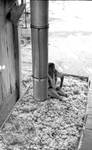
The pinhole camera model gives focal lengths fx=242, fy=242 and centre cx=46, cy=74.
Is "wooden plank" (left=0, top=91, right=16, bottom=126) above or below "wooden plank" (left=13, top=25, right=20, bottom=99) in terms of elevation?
below

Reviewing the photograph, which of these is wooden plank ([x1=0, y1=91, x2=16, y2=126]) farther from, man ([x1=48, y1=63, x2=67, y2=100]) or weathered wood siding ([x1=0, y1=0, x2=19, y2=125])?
man ([x1=48, y1=63, x2=67, y2=100])

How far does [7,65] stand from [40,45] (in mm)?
690

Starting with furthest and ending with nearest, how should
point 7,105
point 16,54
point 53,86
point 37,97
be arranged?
point 53,86 → point 37,97 → point 16,54 → point 7,105

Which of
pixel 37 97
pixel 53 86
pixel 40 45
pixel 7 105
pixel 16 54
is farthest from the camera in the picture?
pixel 53 86

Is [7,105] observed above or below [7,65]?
below

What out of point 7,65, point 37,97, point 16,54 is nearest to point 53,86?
point 37,97

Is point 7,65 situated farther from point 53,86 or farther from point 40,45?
point 53,86

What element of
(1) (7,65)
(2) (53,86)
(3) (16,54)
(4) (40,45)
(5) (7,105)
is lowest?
(5) (7,105)

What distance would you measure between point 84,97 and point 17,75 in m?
1.48

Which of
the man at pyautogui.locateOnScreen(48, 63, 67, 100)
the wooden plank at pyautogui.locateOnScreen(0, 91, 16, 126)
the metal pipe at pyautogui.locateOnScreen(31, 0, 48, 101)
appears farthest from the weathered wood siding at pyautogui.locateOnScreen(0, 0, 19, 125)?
the man at pyautogui.locateOnScreen(48, 63, 67, 100)

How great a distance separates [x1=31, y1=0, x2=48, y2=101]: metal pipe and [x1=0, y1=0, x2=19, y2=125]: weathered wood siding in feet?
1.29

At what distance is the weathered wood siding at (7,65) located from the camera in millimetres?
4031

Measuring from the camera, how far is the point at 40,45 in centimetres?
A: 433

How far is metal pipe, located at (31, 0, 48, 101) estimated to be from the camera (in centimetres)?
401
